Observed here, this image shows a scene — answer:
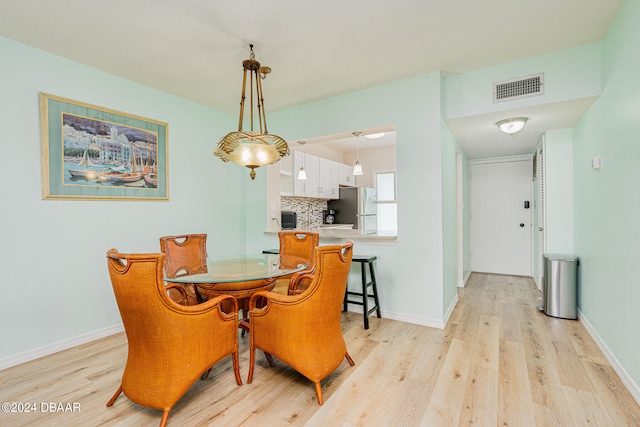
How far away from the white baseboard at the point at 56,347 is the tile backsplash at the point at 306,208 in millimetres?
2749

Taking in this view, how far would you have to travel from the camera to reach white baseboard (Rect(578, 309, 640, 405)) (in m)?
1.81

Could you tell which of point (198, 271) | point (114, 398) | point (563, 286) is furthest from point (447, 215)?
point (114, 398)

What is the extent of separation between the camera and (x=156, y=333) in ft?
5.13

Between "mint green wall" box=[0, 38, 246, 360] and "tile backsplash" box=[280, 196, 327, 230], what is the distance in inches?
71.2

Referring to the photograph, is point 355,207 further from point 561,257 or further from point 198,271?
point 198,271

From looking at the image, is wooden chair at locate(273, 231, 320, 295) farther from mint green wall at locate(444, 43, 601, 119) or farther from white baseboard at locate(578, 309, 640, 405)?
white baseboard at locate(578, 309, 640, 405)

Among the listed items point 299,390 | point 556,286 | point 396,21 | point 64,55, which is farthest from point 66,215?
point 556,286

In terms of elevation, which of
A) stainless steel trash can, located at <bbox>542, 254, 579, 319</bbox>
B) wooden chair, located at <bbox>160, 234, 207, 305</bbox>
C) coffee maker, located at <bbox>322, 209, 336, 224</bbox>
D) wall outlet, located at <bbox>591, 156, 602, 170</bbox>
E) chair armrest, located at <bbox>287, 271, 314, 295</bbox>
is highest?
wall outlet, located at <bbox>591, 156, 602, 170</bbox>

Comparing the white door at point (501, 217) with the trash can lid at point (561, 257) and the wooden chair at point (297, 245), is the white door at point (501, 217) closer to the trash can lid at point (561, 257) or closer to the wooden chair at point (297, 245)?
the trash can lid at point (561, 257)

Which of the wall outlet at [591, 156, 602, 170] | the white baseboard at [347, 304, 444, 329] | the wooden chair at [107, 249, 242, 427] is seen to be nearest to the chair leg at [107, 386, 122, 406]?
the wooden chair at [107, 249, 242, 427]

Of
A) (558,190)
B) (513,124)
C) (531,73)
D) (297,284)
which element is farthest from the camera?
(558,190)

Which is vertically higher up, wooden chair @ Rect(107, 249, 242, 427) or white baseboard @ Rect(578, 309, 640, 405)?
wooden chair @ Rect(107, 249, 242, 427)

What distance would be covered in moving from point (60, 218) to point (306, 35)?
8.27 feet

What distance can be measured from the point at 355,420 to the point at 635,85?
8.26 feet
